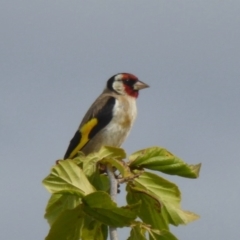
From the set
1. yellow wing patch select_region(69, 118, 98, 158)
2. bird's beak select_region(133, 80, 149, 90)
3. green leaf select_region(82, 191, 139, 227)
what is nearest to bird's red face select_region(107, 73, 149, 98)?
bird's beak select_region(133, 80, 149, 90)

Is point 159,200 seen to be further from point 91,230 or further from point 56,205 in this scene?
point 56,205

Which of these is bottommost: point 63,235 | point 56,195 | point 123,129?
point 63,235

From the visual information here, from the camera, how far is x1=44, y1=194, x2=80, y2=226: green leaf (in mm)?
4332

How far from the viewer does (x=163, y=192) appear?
14.7ft

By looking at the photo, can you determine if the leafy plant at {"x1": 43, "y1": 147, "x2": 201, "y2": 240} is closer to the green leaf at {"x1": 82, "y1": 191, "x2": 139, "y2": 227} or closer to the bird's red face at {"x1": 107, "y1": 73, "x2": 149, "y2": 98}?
the green leaf at {"x1": 82, "y1": 191, "x2": 139, "y2": 227}

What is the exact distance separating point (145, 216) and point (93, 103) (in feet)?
20.9

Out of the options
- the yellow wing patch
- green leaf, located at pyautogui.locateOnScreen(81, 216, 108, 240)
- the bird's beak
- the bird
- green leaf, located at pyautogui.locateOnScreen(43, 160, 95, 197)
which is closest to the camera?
green leaf, located at pyautogui.locateOnScreen(43, 160, 95, 197)

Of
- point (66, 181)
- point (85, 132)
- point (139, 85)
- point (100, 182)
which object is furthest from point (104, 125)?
point (66, 181)

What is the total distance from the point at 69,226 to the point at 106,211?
306 millimetres

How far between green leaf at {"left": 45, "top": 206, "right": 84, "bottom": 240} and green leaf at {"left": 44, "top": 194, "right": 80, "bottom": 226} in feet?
0.39

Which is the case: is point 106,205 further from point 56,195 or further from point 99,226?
point 56,195

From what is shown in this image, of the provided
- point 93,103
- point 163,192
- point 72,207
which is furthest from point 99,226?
point 93,103

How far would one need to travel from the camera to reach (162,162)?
4410 mm

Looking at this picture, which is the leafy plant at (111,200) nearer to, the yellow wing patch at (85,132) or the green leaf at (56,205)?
the green leaf at (56,205)
